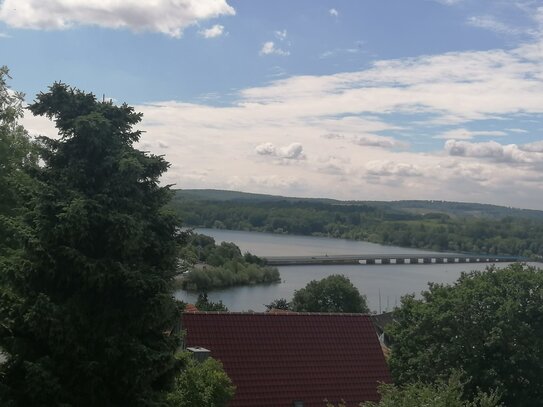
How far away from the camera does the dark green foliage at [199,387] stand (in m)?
11.7

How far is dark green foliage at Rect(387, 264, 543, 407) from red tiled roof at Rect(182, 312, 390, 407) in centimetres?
120

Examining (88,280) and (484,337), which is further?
(484,337)

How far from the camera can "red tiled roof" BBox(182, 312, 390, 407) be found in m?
16.8

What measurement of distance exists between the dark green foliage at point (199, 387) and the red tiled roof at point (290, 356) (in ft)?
12.9

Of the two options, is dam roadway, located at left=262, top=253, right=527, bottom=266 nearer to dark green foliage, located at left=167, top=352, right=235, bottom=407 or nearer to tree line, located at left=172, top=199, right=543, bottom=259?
tree line, located at left=172, top=199, right=543, bottom=259

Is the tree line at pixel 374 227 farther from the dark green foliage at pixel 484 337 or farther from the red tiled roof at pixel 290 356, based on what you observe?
the red tiled roof at pixel 290 356

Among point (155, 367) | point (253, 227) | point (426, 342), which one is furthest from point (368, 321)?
point (253, 227)

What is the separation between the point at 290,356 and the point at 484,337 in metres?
5.31

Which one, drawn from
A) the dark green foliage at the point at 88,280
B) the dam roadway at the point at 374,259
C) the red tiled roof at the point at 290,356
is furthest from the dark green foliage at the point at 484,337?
the dam roadway at the point at 374,259

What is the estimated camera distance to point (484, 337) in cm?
1811

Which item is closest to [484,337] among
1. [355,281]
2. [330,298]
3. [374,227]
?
[330,298]

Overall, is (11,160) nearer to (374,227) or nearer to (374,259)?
(374,259)

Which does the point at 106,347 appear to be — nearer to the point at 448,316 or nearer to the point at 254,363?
the point at 254,363

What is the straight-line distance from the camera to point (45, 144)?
10.5 metres
